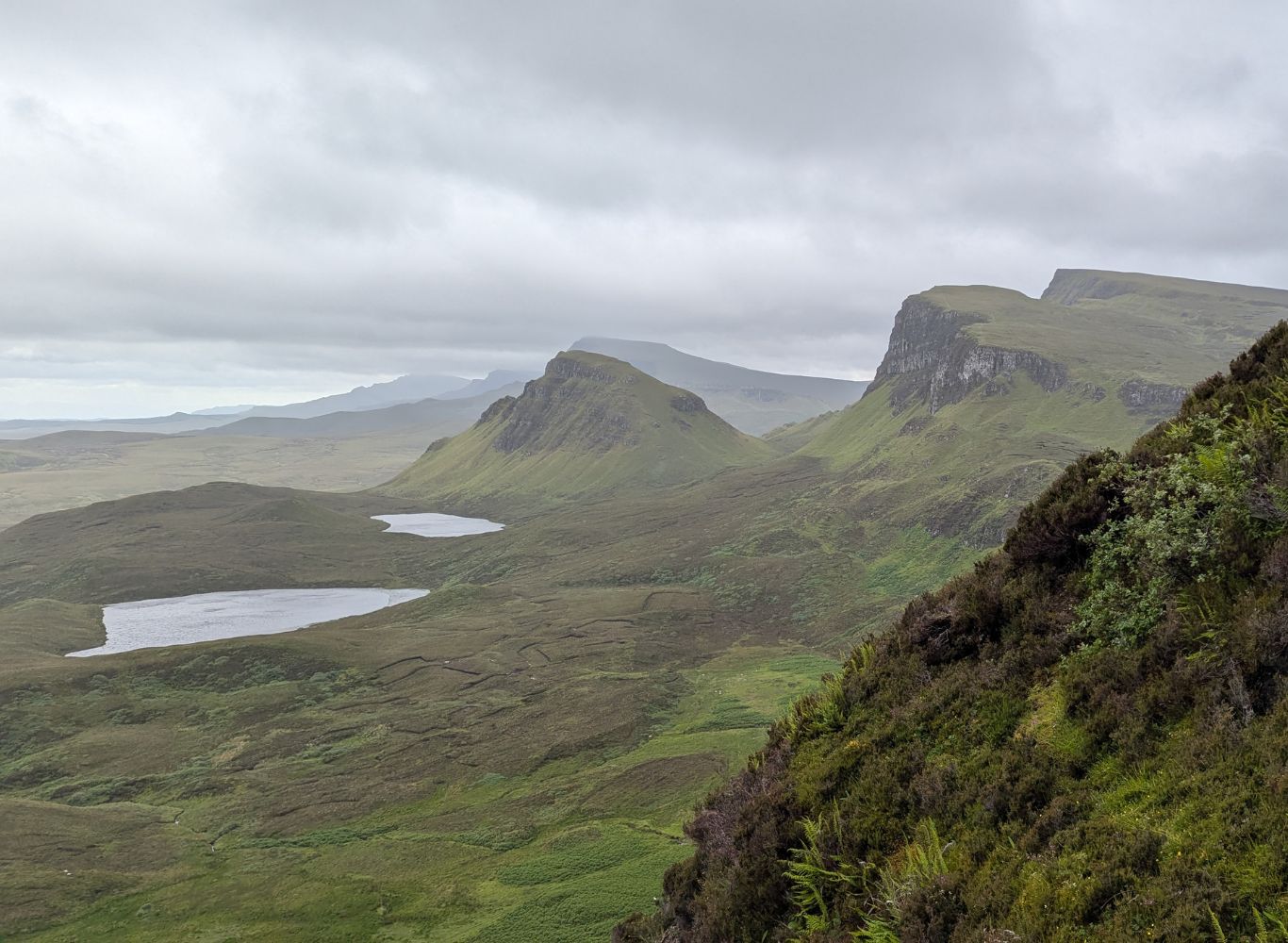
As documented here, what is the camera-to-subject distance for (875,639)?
1811cm

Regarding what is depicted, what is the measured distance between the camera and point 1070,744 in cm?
1109

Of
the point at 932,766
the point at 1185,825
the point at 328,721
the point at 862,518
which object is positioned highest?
the point at 1185,825

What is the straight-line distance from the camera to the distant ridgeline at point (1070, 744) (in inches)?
330

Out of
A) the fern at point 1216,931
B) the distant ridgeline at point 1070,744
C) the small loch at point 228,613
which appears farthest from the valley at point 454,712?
the fern at point 1216,931

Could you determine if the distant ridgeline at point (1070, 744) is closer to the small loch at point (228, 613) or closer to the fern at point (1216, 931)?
the fern at point (1216, 931)

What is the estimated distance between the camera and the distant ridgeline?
8375 millimetres

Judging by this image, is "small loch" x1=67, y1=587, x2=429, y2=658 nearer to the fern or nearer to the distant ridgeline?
the distant ridgeline

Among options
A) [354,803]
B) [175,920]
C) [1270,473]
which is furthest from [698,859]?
[354,803]

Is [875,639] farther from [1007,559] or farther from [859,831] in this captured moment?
[859,831]

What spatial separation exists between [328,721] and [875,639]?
209 ft

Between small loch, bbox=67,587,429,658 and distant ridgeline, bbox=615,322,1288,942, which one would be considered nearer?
distant ridgeline, bbox=615,322,1288,942

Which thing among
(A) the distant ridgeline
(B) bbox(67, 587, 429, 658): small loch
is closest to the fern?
(A) the distant ridgeline

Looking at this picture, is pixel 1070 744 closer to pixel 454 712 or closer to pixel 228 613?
pixel 454 712

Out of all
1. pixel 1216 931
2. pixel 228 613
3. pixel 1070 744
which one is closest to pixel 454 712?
pixel 1070 744
